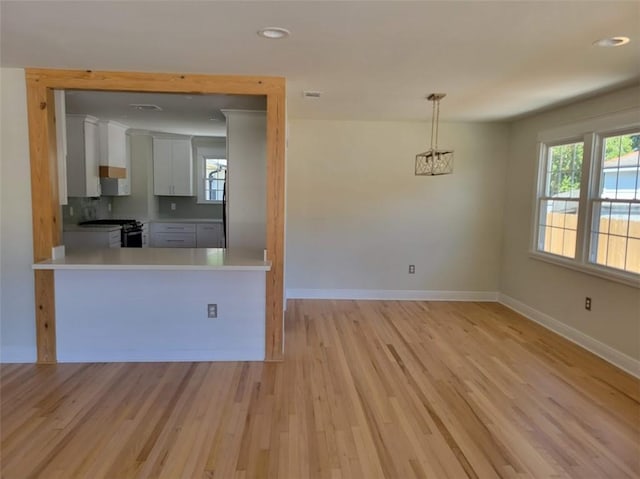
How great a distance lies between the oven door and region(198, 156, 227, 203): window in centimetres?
150

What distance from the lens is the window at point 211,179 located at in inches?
301

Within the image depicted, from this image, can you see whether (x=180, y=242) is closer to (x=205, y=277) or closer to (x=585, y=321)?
(x=205, y=277)

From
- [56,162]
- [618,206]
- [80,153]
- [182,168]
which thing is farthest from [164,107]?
[618,206]

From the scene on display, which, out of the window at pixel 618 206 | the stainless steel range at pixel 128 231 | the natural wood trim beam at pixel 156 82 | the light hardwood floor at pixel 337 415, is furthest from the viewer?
the stainless steel range at pixel 128 231

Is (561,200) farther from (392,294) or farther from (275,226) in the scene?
(275,226)

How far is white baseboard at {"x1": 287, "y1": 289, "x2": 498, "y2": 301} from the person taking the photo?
222 inches

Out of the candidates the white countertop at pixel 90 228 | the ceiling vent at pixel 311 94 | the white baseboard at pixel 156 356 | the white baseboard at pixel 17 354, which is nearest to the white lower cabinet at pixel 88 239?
the white countertop at pixel 90 228

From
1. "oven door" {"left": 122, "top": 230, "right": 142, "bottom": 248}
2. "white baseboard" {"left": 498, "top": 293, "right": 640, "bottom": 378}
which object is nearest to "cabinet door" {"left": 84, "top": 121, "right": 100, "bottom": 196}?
"oven door" {"left": 122, "top": 230, "right": 142, "bottom": 248}

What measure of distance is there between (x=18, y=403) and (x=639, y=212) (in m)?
4.95

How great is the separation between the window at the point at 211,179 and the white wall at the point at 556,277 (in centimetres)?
486

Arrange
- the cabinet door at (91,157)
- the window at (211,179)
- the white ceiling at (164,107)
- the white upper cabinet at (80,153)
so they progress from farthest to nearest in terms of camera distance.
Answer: the window at (211,179), the cabinet door at (91,157), the white upper cabinet at (80,153), the white ceiling at (164,107)

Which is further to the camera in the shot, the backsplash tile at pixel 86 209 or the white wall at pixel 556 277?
the backsplash tile at pixel 86 209

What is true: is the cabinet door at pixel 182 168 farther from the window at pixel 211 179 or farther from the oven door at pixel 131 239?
the oven door at pixel 131 239

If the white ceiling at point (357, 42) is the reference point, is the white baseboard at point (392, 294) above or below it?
below
